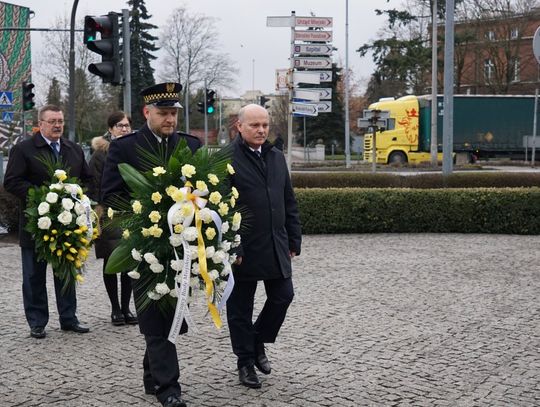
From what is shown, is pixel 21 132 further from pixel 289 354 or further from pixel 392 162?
pixel 289 354

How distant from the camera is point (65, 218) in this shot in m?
6.84

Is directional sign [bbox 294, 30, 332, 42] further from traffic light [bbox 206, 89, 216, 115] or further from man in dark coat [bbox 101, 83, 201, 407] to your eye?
traffic light [bbox 206, 89, 216, 115]

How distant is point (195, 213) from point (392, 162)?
36328 mm

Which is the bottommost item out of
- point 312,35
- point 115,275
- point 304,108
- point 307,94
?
point 115,275

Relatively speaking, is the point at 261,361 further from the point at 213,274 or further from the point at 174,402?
the point at 213,274

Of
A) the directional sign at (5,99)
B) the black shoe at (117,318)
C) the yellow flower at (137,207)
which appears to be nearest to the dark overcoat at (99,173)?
the black shoe at (117,318)

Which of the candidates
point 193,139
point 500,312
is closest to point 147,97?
point 193,139

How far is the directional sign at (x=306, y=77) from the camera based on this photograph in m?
16.4

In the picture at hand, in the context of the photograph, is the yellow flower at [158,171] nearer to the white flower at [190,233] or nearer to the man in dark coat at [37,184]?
the white flower at [190,233]

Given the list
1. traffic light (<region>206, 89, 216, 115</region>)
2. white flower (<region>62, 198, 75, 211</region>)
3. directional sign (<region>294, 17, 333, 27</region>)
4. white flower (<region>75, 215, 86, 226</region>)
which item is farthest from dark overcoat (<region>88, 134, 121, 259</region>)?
traffic light (<region>206, 89, 216, 115</region>)

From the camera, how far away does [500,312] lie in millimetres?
8078

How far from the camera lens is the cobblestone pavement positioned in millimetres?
5398

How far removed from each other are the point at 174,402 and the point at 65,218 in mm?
2507

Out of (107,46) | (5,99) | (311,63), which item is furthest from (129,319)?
(5,99)
